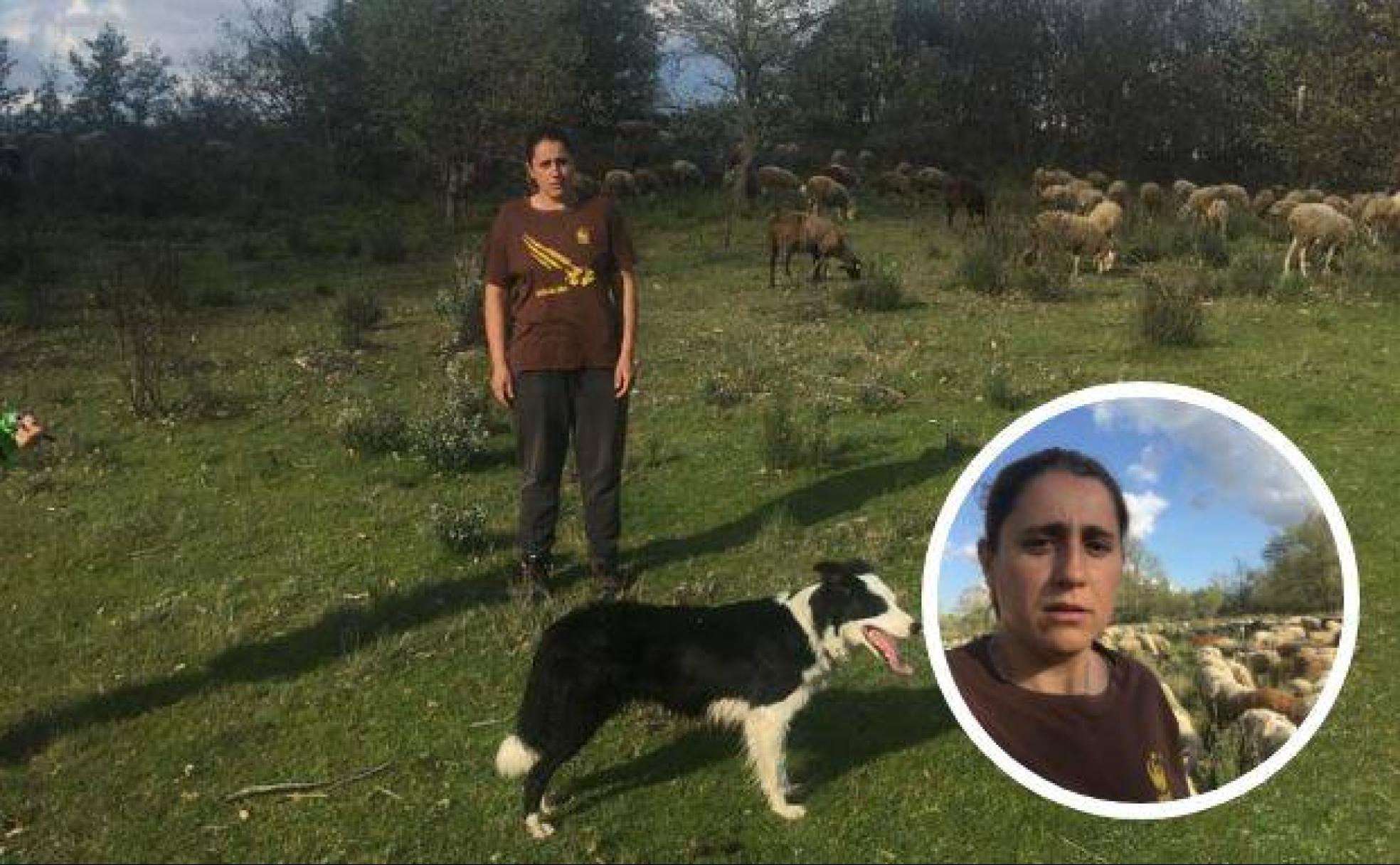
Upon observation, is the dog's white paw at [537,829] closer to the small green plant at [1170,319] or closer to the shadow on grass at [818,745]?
the shadow on grass at [818,745]

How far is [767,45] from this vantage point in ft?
108

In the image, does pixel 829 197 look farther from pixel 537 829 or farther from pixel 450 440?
pixel 537 829

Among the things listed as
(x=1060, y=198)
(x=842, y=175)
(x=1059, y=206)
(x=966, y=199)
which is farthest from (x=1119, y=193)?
(x=842, y=175)

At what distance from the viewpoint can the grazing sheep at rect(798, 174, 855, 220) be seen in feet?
99.0

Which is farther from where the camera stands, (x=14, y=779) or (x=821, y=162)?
(x=821, y=162)

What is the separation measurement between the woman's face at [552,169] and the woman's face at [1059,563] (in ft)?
11.7

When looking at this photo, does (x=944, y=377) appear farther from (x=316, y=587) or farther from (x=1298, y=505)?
(x=1298, y=505)

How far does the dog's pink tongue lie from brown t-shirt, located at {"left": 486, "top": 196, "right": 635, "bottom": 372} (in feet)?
7.70

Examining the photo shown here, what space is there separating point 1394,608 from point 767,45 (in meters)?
29.9

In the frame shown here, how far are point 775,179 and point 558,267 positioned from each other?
1145 inches

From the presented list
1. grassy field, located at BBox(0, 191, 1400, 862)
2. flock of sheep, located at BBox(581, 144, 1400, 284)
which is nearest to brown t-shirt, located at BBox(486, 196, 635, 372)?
grassy field, located at BBox(0, 191, 1400, 862)

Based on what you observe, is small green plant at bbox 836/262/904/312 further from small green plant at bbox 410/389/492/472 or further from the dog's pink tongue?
the dog's pink tongue

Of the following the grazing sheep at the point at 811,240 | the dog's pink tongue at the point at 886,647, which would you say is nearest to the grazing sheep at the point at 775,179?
the grazing sheep at the point at 811,240

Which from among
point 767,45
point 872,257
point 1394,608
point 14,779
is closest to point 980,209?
point 872,257
